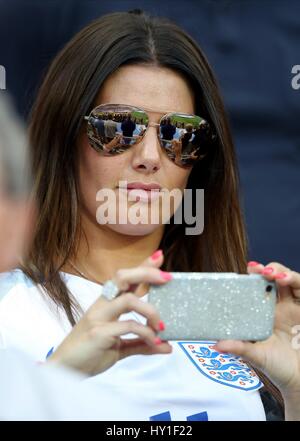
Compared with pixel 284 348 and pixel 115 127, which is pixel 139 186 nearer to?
pixel 115 127

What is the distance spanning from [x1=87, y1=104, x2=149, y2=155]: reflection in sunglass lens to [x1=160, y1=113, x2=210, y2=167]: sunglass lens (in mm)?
50

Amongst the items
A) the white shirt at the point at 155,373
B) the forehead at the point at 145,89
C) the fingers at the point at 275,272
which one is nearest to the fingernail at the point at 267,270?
the fingers at the point at 275,272

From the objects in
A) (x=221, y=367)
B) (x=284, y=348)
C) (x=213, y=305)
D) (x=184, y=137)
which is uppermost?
(x=184, y=137)

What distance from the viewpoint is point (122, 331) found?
1335 mm

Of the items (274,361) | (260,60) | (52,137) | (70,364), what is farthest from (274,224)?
(70,364)

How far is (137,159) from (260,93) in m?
1.01

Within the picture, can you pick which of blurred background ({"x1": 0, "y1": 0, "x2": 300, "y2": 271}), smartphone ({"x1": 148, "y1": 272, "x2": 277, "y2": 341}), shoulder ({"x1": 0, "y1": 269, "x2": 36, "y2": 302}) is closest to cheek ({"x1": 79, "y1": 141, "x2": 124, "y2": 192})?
shoulder ({"x1": 0, "y1": 269, "x2": 36, "y2": 302})

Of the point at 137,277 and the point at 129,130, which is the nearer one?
the point at 137,277

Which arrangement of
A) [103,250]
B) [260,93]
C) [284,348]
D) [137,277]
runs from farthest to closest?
[260,93]
[103,250]
[284,348]
[137,277]

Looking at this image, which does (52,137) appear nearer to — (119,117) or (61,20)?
(119,117)

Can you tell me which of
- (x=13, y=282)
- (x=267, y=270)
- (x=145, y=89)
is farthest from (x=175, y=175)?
(x=267, y=270)

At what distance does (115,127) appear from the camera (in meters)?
1.76

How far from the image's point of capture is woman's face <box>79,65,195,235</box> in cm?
179

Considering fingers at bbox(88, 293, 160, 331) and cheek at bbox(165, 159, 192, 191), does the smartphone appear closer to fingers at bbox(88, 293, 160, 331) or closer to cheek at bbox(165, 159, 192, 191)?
fingers at bbox(88, 293, 160, 331)
